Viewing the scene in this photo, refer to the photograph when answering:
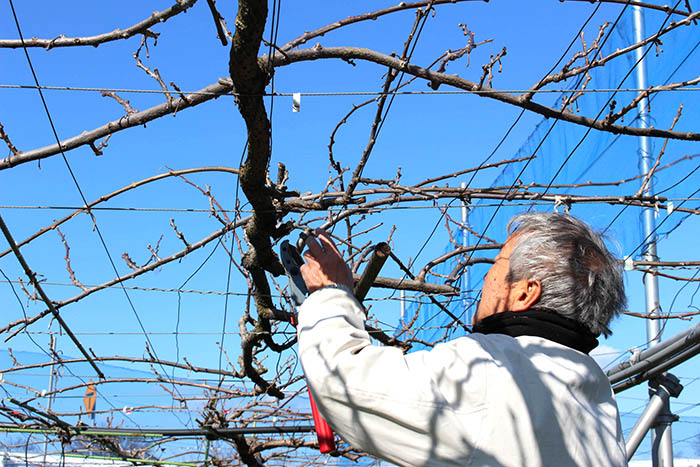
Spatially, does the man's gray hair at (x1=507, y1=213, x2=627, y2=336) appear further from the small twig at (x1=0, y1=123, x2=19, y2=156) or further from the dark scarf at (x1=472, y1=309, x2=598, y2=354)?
the small twig at (x1=0, y1=123, x2=19, y2=156)

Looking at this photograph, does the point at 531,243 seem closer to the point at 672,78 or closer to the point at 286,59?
the point at 286,59

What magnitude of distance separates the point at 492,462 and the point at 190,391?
457 cm

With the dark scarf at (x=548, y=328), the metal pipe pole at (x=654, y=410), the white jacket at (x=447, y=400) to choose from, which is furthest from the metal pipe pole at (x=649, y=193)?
the white jacket at (x=447, y=400)

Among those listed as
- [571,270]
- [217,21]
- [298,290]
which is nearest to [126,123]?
[217,21]

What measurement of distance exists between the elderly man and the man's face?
0.15ft

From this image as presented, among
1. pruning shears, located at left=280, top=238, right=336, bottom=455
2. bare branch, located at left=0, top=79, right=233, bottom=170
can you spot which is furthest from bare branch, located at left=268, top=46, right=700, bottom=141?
pruning shears, located at left=280, top=238, right=336, bottom=455

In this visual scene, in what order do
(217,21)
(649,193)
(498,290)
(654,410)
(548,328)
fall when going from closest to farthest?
(548,328) < (498,290) < (217,21) < (654,410) < (649,193)

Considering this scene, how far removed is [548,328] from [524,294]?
0.29 ft

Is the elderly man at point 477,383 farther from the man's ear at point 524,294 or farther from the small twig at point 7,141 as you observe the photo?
the small twig at point 7,141

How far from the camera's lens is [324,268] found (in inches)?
44.6

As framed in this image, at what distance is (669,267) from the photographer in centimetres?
312

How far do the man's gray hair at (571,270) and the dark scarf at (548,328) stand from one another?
2 cm

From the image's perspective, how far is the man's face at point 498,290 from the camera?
4.01 ft

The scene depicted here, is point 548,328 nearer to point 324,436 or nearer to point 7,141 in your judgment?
point 324,436
